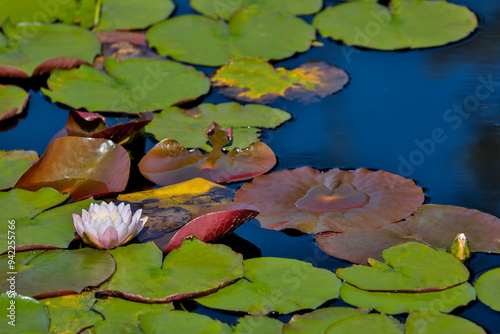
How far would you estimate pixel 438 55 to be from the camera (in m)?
3.54

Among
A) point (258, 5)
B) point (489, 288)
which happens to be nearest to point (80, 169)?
point (489, 288)

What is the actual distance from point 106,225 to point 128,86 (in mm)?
1302

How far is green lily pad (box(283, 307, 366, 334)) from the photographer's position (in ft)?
5.98

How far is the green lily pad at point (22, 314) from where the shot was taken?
183cm

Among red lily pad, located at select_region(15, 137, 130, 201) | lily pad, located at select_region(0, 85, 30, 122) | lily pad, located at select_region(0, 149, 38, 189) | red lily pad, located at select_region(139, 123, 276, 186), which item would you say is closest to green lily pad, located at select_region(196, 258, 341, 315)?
red lily pad, located at select_region(139, 123, 276, 186)

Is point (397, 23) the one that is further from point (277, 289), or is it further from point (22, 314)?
point (22, 314)

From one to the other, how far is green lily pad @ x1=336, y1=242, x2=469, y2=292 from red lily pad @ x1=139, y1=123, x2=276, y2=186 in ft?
2.41

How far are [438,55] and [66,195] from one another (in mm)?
A: 2244

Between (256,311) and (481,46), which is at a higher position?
(481,46)

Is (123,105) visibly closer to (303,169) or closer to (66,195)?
(66,195)

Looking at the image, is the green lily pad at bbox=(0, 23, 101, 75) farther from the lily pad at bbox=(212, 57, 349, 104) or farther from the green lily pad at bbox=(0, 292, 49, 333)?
the green lily pad at bbox=(0, 292, 49, 333)

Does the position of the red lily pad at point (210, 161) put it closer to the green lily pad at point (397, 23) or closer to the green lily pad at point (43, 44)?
the green lily pad at point (43, 44)

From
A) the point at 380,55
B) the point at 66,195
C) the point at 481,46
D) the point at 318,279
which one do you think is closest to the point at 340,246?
the point at 318,279

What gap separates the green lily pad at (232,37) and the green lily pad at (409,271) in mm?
1751
